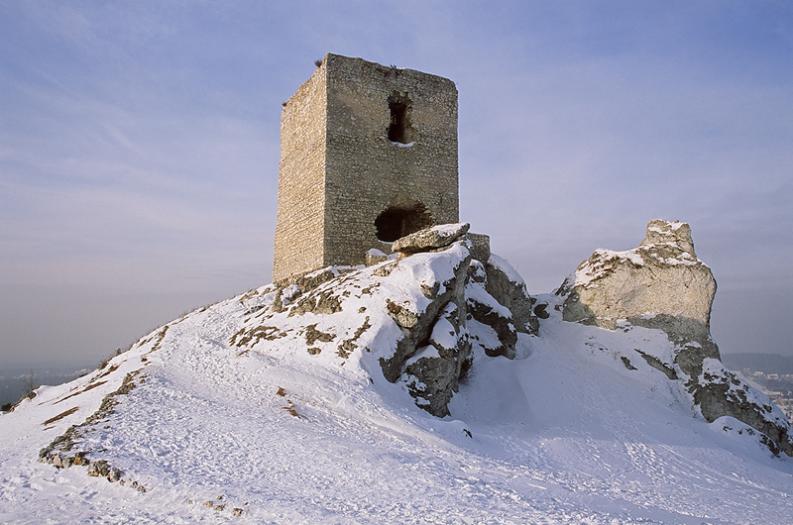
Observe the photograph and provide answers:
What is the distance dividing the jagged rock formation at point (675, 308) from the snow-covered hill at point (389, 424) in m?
0.37

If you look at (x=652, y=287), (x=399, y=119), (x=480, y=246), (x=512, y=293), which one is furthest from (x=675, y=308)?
(x=399, y=119)

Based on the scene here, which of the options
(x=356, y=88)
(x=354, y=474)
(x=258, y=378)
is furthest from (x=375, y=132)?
(x=354, y=474)

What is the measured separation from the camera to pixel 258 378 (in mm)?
11938

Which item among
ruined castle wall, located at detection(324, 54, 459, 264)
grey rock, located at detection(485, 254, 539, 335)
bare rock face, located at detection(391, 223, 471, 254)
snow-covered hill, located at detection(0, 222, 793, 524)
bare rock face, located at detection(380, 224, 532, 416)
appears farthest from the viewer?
grey rock, located at detection(485, 254, 539, 335)

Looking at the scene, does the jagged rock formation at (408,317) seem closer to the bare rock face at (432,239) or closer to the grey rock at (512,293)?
the bare rock face at (432,239)

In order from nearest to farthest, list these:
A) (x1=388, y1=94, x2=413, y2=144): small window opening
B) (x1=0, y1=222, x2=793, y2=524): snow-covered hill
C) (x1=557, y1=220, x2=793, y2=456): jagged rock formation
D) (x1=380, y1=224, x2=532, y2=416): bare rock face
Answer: (x1=0, y1=222, x2=793, y2=524): snow-covered hill, (x1=380, y1=224, x2=532, y2=416): bare rock face, (x1=557, y1=220, x2=793, y2=456): jagged rock formation, (x1=388, y1=94, x2=413, y2=144): small window opening

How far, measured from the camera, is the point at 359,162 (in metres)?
18.6

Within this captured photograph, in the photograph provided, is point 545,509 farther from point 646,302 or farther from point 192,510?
point 646,302

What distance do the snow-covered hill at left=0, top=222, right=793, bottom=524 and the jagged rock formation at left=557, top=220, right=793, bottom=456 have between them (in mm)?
365

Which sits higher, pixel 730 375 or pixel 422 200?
pixel 422 200

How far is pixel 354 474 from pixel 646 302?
1478 centimetres

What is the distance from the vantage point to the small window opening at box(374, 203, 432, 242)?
1956cm

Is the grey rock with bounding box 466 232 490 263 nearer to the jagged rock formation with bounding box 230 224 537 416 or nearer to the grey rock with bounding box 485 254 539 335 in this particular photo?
the grey rock with bounding box 485 254 539 335

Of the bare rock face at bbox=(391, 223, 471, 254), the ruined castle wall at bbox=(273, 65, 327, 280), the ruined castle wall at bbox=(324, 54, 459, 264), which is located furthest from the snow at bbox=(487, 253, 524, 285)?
the ruined castle wall at bbox=(273, 65, 327, 280)
